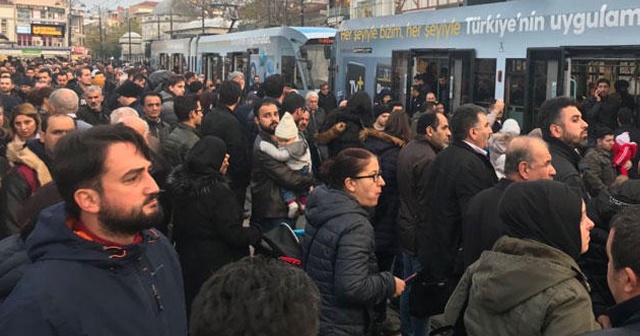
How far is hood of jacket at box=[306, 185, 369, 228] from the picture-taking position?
369 cm

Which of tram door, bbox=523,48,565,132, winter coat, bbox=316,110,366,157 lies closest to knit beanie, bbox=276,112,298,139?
winter coat, bbox=316,110,366,157

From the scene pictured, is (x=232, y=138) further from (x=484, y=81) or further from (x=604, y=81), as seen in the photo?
(x=484, y=81)

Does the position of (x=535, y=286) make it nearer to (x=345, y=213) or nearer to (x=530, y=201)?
(x=530, y=201)

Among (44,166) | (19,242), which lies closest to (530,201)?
(19,242)

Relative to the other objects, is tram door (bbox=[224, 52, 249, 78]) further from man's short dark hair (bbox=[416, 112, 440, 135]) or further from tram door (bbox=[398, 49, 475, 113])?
man's short dark hair (bbox=[416, 112, 440, 135])

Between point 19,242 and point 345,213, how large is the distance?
1562 millimetres

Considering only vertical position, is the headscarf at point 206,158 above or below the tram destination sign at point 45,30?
below

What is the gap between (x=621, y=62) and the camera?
8727 mm

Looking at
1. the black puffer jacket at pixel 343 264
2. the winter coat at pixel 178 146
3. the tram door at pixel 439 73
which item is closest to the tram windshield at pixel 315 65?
the tram door at pixel 439 73

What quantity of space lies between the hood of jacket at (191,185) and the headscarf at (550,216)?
2008mm

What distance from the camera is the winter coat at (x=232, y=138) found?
6918 millimetres

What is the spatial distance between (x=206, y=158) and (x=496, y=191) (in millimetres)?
1699

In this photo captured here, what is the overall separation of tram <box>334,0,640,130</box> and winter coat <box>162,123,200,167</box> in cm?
522

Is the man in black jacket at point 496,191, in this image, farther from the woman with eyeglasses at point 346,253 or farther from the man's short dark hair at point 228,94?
the man's short dark hair at point 228,94
